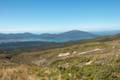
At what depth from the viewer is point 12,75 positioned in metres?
11.3

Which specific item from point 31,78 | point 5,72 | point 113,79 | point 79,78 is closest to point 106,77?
point 113,79

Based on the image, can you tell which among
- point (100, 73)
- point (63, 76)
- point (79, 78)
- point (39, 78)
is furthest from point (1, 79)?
point (100, 73)

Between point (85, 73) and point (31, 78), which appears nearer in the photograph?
point (31, 78)

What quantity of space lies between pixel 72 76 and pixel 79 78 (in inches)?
14.6

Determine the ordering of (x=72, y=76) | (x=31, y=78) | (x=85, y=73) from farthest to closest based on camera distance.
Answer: (x=85, y=73)
(x=72, y=76)
(x=31, y=78)

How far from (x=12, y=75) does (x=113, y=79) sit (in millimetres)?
4609

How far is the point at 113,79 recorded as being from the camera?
11.6 metres

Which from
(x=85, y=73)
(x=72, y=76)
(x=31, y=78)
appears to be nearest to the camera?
(x=31, y=78)

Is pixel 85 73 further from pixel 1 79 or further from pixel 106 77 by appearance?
pixel 1 79

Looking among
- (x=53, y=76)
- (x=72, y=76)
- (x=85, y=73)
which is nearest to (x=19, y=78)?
(x=53, y=76)

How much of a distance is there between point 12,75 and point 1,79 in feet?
2.30

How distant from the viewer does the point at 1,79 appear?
10672mm

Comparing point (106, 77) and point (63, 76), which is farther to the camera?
point (106, 77)

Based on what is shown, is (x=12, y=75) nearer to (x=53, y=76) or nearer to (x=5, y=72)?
(x=5, y=72)
